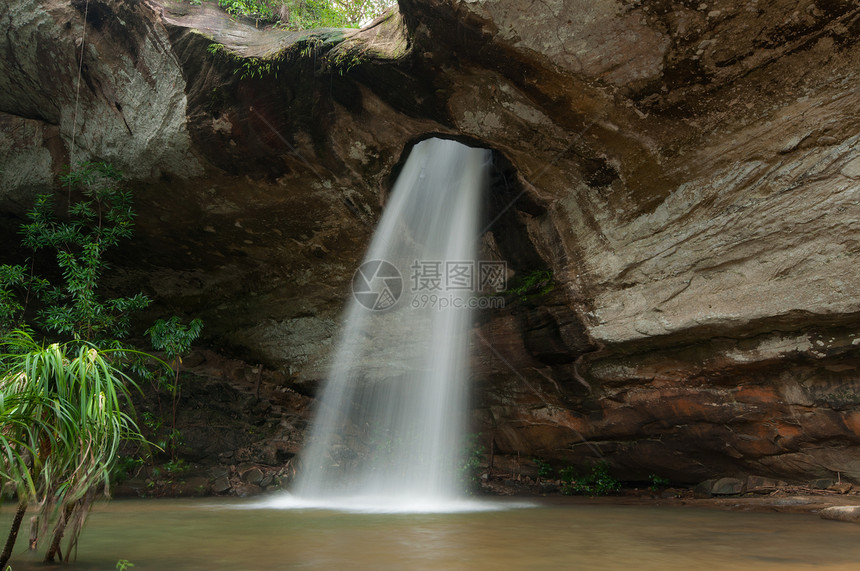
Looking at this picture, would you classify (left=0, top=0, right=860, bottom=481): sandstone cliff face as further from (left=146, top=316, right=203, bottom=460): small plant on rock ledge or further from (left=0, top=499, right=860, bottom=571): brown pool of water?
(left=0, top=499, right=860, bottom=571): brown pool of water

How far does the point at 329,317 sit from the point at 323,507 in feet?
9.57

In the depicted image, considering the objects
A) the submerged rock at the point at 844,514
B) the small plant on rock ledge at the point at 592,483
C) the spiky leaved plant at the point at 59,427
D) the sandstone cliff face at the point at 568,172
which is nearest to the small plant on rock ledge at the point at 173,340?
the sandstone cliff face at the point at 568,172

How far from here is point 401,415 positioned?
9.00 metres

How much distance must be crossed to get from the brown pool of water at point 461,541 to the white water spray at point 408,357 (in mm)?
2375

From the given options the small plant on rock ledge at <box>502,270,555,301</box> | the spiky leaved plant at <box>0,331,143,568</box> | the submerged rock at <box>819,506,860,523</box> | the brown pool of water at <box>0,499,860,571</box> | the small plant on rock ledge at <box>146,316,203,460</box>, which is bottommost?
the brown pool of water at <box>0,499,860,571</box>

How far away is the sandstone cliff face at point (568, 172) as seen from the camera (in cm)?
491

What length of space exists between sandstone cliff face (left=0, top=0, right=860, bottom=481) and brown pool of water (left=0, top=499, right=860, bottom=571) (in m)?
1.60

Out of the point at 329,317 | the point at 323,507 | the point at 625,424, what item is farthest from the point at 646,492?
the point at 329,317

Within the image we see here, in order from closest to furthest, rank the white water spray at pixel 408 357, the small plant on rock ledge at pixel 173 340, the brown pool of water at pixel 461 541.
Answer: the brown pool of water at pixel 461 541 → the white water spray at pixel 408 357 → the small plant on rock ledge at pixel 173 340

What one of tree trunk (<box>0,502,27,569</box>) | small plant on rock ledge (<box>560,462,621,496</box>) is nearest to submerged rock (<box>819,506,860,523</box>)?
small plant on rock ledge (<box>560,462,621,496</box>)

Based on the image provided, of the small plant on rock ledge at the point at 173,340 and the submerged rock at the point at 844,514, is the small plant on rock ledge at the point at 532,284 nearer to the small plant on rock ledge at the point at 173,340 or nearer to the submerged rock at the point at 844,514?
the submerged rock at the point at 844,514

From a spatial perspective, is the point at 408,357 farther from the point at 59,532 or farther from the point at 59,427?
the point at 59,427

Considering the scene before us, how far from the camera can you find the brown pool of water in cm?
308

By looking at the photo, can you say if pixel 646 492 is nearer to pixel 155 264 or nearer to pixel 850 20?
pixel 850 20
